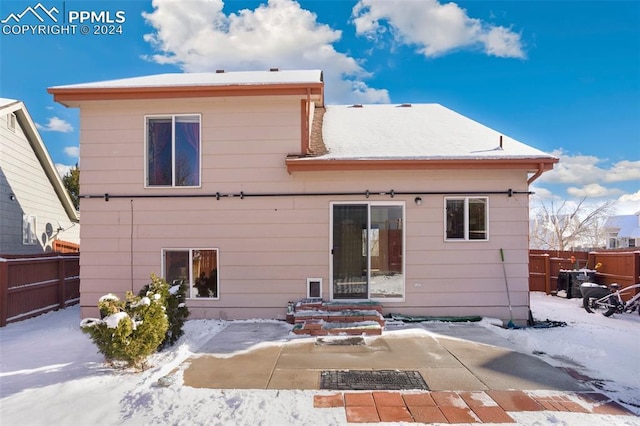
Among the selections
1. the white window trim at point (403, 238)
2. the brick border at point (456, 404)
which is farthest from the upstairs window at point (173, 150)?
the brick border at point (456, 404)

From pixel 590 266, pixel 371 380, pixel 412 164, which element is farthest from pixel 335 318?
pixel 590 266

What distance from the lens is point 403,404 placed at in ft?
10.9

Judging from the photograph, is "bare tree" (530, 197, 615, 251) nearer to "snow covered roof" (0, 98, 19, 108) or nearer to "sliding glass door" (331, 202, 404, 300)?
"sliding glass door" (331, 202, 404, 300)

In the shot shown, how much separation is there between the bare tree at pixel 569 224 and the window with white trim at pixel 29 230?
3025 centimetres

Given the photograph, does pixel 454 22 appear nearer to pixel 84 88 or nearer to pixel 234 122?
pixel 234 122

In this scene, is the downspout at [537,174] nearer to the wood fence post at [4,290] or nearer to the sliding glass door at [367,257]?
the sliding glass door at [367,257]

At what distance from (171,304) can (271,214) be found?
8.04ft

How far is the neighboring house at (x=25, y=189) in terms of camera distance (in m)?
10.0

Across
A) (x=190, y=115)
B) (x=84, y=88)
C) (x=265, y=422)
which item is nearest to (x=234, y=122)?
(x=190, y=115)

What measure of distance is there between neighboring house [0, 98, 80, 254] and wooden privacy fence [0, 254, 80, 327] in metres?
3.15

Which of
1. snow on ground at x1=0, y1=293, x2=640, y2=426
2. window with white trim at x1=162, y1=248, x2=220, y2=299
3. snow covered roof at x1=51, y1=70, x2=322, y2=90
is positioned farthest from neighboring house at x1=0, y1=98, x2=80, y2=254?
window with white trim at x1=162, y1=248, x2=220, y2=299

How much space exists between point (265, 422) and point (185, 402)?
898 mm

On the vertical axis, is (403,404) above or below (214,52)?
below

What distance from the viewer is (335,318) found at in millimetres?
6094
